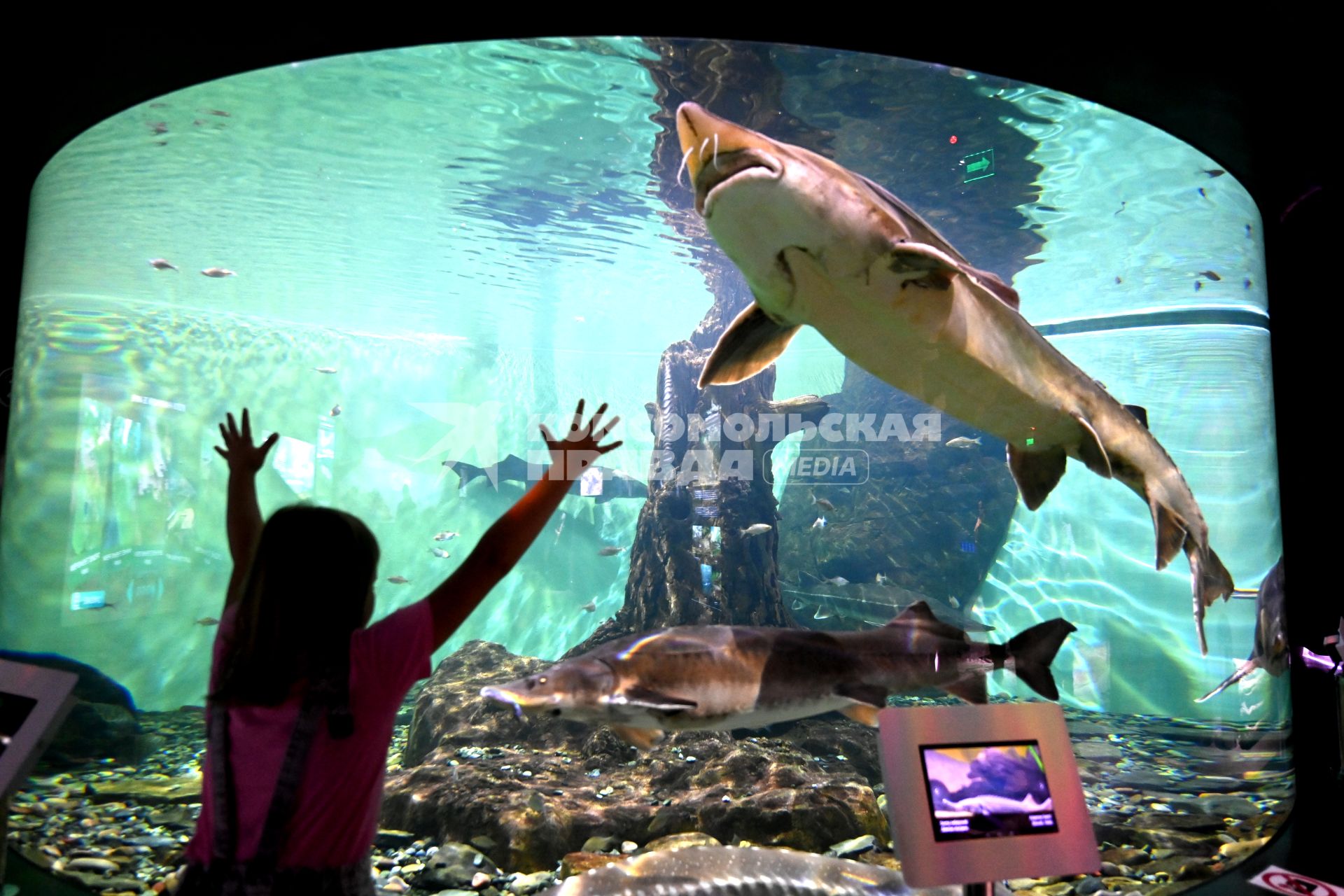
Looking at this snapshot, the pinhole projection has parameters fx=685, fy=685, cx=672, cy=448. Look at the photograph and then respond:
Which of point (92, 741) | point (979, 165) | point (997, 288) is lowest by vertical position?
point (92, 741)

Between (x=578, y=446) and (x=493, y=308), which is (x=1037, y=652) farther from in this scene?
(x=493, y=308)

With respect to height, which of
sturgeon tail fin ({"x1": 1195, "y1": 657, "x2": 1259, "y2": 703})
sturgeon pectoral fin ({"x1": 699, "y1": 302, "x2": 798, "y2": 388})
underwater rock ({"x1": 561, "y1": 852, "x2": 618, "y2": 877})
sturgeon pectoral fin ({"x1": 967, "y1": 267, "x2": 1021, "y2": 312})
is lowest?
underwater rock ({"x1": 561, "y1": 852, "x2": 618, "y2": 877})

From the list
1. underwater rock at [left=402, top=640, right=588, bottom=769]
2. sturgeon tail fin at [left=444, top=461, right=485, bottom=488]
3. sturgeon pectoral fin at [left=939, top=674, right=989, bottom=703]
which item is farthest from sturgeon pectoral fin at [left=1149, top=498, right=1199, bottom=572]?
sturgeon tail fin at [left=444, top=461, right=485, bottom=488]

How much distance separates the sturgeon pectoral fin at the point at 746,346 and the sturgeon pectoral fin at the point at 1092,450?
3.77 feet

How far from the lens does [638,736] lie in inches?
90.9

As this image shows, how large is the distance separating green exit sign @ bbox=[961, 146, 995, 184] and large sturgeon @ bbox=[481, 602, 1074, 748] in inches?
248

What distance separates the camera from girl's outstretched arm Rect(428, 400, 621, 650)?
1941 millimetres

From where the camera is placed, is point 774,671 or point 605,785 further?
point 605,785

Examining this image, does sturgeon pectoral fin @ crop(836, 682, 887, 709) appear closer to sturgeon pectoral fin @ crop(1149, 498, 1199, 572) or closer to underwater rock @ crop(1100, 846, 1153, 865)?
sturgeon pectoral fin @ crop(1149, 498, 1199, 572)

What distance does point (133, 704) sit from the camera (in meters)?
7.16

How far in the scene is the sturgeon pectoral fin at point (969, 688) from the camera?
8.25 ft

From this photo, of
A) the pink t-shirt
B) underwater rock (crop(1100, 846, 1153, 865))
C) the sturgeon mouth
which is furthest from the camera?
underwater rock (crop(1100, 846, 1153, 865))

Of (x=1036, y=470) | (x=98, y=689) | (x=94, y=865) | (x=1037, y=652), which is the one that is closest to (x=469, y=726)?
(x=94, y=865)

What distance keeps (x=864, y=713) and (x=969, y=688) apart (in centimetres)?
44
